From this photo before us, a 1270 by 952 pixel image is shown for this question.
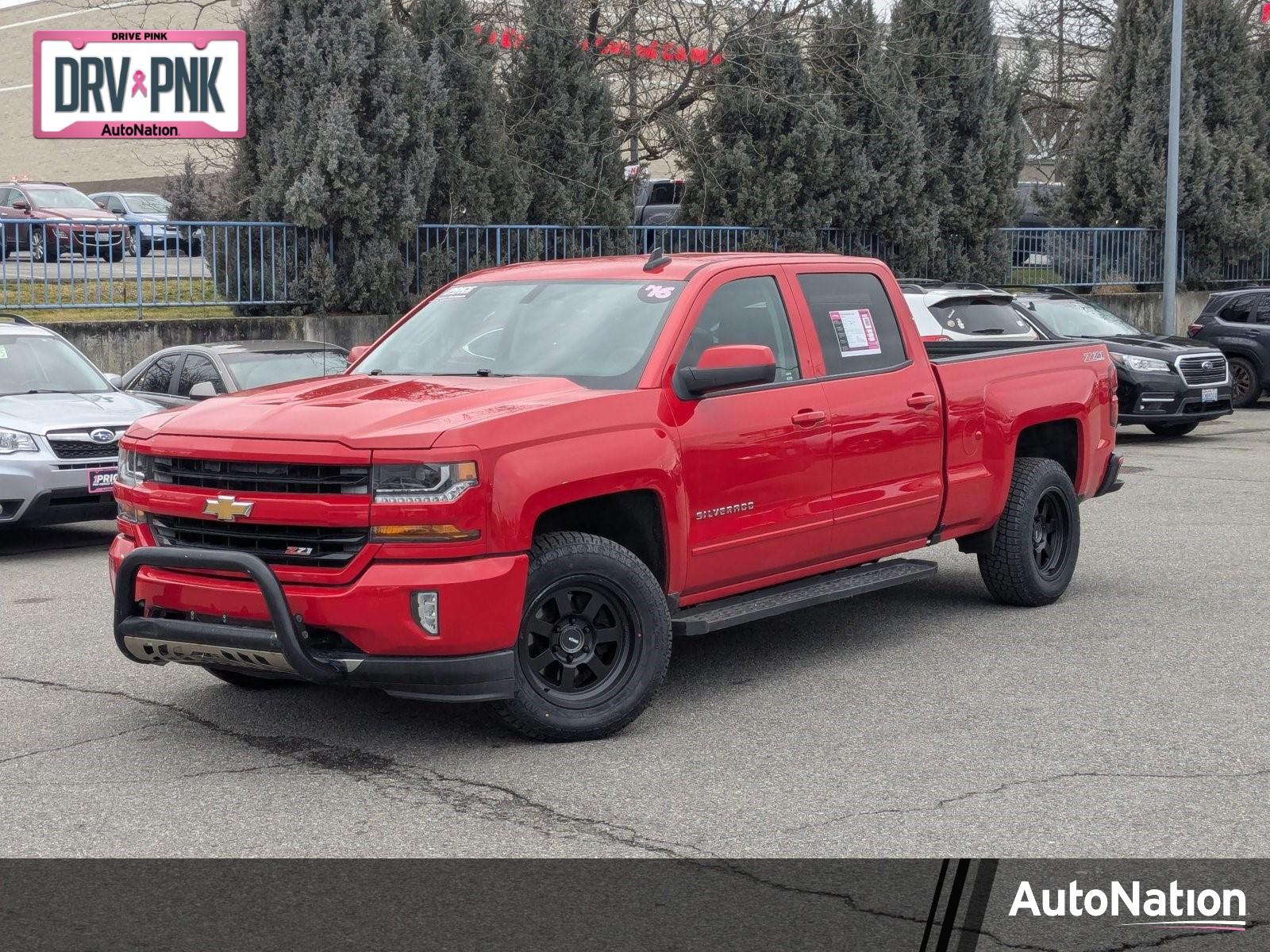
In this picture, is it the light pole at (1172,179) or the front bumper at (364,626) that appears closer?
the front bumper at (364,626)

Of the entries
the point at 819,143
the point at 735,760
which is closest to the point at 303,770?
the point at 735,760

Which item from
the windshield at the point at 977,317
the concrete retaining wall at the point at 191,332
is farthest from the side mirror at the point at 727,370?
the concrete retaining wall at the point at 191,332

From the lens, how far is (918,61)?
24953mm

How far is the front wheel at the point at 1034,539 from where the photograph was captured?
840 cm

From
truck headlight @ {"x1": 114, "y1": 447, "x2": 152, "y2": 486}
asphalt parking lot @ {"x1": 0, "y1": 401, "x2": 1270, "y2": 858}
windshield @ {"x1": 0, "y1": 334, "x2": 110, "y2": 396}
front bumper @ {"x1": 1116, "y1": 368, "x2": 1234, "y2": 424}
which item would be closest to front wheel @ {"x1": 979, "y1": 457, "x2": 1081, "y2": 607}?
asphalt parking lot @ {"x1": 0, "y1": 401, "x2": 1270, "y2": 858}

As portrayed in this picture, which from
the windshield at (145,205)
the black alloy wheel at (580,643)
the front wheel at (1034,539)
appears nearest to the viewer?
the black alloy wheel at (580,643)

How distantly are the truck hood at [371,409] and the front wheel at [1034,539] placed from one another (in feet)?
10.1

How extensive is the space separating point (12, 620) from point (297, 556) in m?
3.58

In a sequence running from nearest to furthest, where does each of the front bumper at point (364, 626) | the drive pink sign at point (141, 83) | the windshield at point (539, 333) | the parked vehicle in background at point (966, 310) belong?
the front bumper at point (364, 626), the windshield at point (539, 333), the parked vehicle in background at point (966, 310), the drive pink sign at point (141, 83)

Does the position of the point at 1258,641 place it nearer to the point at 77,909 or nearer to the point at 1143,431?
the point at 77,909

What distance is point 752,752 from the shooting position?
5859 millimetres

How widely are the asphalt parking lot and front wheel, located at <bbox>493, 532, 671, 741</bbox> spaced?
13cm

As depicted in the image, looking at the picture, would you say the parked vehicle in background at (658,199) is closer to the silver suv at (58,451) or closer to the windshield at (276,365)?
the windshield at (276,365)

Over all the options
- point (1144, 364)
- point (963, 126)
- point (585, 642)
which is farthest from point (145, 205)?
point (585, 642)
